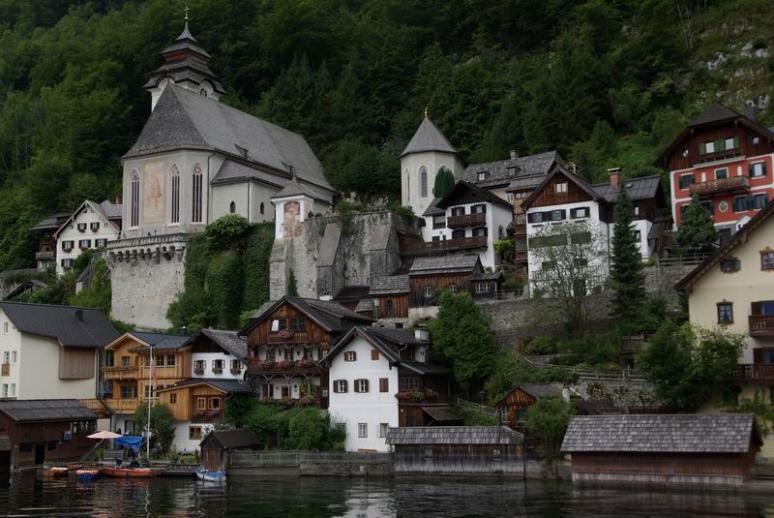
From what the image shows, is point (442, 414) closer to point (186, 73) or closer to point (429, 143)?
point (429, 143)

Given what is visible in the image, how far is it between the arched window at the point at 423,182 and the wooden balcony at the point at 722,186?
25.5m

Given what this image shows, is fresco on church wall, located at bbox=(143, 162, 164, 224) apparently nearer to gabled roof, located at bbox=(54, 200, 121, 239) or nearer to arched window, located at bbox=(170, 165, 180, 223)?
arched window, located at bbox=(170, 165, 180, 223)

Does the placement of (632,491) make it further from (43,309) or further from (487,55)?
(487,55)

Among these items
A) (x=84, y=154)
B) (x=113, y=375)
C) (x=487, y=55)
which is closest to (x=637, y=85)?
(x=487, y=55)

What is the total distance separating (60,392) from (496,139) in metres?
44.1

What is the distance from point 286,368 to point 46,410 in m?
16.3

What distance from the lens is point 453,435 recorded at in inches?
1962

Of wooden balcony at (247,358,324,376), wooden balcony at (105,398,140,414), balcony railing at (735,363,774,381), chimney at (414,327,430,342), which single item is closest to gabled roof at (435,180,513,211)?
chimney at (414,327,430,342)

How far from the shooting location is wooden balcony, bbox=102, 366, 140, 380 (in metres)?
65.6

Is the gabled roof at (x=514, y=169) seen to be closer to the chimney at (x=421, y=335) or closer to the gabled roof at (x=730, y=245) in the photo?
the chimney at (x=421, y=335)

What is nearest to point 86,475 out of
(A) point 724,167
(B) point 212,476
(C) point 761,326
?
(B) point 212,476

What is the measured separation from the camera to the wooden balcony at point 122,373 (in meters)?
65.6

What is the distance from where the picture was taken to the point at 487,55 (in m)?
107

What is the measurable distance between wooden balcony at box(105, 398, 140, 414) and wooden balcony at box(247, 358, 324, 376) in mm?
9943
